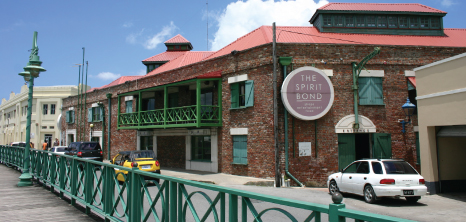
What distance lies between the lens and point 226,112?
18.4 meters

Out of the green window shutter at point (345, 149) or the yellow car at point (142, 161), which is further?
the green window shutter at point (345, 149)

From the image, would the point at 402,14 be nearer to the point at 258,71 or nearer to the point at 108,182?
the point at 258,71

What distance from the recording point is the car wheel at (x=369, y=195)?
36.2ft

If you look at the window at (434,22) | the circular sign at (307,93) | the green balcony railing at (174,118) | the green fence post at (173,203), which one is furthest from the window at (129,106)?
the window at (434,22)

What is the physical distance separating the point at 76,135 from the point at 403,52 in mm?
30401

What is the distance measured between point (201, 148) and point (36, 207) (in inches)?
496

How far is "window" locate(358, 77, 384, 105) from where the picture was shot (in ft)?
54.3

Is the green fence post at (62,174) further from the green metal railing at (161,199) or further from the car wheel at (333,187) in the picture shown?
the car wheel at (333,187)

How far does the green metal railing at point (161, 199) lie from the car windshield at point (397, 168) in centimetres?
652

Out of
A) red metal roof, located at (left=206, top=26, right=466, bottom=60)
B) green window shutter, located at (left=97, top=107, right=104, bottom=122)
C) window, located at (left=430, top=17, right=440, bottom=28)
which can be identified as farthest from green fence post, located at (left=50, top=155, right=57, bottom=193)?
window, located at (left=430, top=17, right=440, bottom=28)

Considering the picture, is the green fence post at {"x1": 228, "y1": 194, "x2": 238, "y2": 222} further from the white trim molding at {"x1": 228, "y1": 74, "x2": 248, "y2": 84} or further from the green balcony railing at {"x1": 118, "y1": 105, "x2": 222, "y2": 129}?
the green balcony railing at {"x1": 118, "y1": 105, "x2": 222, "y2": 129}

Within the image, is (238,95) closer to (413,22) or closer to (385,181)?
(385,181)

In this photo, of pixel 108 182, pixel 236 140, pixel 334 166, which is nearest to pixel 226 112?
pixel 236 140

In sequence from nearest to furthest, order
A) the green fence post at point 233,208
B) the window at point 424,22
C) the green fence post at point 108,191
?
the green fence post at point 233,208
the green fence post at point 108,191
the window at point 424,22
